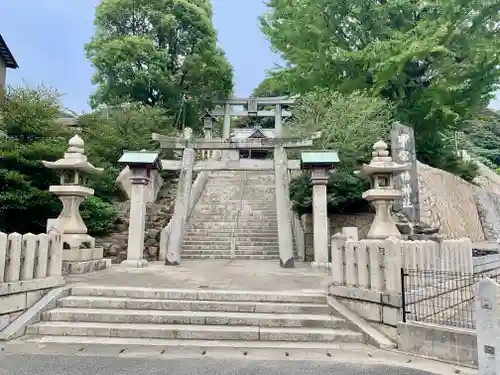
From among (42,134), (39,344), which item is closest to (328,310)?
(39,344)

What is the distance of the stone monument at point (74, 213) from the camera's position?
8508 mm

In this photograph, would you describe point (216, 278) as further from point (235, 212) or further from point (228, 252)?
point (235, 212)

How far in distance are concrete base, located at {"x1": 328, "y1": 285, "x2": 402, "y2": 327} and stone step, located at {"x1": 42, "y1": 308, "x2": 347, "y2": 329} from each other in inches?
14.7

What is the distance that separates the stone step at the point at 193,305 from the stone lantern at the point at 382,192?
3.48m

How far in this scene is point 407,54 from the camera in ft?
45.3

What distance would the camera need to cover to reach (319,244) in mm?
10320

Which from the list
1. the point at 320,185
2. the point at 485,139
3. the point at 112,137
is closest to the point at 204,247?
the point at 320,185

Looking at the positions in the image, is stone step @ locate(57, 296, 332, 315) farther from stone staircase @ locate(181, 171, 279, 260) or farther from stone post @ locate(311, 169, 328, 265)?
stone staircase @ locate(181, 171, 279, 260)

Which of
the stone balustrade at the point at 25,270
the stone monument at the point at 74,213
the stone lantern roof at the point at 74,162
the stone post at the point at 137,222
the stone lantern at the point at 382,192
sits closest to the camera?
the stone balustrade at the point at 25,270

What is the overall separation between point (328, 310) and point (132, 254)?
19.8 ft

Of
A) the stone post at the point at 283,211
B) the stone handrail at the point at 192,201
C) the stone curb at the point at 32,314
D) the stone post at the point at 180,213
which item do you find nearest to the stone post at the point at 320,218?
the stone post at the point at 283,211

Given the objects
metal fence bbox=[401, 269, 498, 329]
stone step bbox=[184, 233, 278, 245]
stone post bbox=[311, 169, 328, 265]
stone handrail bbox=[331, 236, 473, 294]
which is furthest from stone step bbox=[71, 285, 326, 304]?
stone step bbox=[184, 233, 278, 245]

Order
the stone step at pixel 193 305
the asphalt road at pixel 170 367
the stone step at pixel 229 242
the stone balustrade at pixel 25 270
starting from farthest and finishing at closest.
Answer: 1. the stone step at pixel 229 242
2. the stone step at pixel 193 305
3. the stone balustrade at pixel 25 270
4. the asphalt road at pixel 170 367

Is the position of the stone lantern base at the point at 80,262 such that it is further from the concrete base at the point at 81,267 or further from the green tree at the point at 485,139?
the green tree at the point at 485,139
